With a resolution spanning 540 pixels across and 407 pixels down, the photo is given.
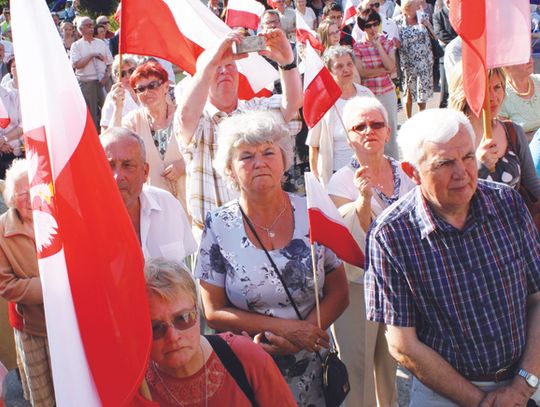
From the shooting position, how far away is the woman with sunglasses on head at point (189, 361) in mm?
2584

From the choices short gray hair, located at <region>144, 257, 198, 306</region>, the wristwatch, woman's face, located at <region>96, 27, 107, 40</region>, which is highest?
woman's face, located at <region>96, 27, 107, 40</region>

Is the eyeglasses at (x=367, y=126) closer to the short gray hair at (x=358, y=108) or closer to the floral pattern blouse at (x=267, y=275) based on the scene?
the short gray hair at (x=358, y=108)

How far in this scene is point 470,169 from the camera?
9.43 ft

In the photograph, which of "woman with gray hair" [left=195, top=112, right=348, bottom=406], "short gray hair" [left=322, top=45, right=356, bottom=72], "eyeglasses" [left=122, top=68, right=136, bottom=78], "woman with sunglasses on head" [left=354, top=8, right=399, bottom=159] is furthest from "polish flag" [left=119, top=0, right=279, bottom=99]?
"woman with sunglasses on head" [left=354, top=8, right=399, bottom=159]

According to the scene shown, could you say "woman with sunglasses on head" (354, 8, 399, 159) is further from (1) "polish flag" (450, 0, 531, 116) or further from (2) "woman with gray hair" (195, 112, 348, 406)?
(2) "woman with gray hair" (195, 112, 348, 406)

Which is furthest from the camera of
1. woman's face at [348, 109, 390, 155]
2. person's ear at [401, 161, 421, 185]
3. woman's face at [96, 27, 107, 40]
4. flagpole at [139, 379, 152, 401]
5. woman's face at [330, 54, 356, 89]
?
woman's face at [96, 27, 107, 40]

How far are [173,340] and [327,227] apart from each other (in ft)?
3.34

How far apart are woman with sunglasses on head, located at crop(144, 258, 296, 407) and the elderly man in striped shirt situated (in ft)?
1.83

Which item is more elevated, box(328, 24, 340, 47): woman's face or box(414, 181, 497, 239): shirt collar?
box(328, 24, 340, 47): woman's face

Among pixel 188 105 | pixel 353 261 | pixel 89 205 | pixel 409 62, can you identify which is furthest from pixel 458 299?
pixel 409 62

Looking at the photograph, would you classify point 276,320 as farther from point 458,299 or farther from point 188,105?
point 188,105

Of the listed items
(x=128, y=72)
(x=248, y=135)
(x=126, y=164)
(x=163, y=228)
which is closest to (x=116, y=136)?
(x=126, y=164)

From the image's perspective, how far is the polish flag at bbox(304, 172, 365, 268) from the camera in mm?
3328

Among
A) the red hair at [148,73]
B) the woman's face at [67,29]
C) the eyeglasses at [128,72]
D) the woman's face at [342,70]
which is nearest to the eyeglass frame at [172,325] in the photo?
the red hair at [148,73]
